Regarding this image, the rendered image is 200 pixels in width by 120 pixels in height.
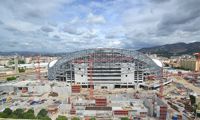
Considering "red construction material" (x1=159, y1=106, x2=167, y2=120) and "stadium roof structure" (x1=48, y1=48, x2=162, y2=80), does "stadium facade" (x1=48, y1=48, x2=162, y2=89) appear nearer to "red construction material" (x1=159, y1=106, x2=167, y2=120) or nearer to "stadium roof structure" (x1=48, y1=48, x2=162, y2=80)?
"stadium roof structure" (x1=48, y1=48, x2=162, y2=80)

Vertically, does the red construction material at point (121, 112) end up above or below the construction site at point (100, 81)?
below

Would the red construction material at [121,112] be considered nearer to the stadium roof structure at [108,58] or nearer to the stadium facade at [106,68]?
the stadium facade at [106,68]

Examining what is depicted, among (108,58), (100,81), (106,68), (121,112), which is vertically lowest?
(121,112)

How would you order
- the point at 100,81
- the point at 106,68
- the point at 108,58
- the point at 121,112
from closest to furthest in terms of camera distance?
the point at 121,112 < the point at 106,68 < the point at 100,81 < the point at 108,58

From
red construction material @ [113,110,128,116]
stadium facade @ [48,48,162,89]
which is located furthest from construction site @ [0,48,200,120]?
red construction material @ [113,110,128,116]

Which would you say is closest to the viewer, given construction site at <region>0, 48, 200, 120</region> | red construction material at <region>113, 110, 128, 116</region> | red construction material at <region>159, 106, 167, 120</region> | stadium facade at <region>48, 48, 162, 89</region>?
red construction material at <region>159, 106, 167, 120</region>

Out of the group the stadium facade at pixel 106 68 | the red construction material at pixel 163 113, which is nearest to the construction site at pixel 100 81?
the stadium facade at pixel 106 68

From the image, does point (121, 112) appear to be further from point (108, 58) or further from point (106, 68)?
point (108, 58)

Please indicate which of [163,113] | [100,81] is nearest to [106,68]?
[100,81]
